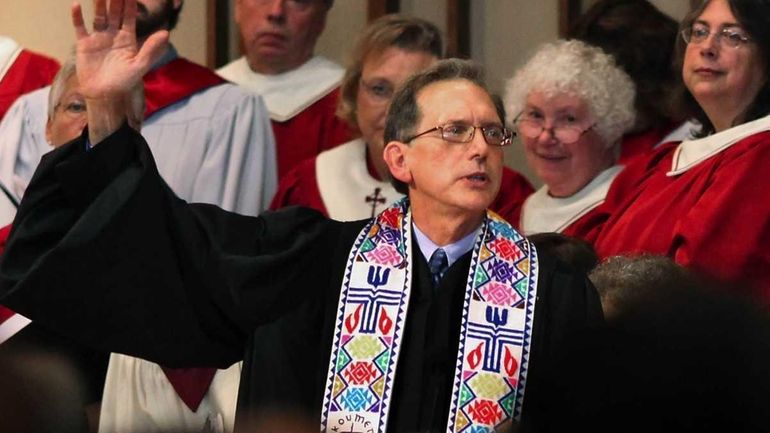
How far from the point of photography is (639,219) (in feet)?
12.1

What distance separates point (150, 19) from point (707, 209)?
1.93m

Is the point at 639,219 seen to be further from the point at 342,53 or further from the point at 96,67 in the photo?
the point at 342,53

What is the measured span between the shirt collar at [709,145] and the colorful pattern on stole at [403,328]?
0.98 metres

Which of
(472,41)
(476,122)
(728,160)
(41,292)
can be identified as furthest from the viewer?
(472,41)

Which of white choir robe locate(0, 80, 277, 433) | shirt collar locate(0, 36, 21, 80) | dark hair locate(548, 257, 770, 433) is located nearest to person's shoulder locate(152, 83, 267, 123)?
white choir robe locate(0, 80, 277, 433)

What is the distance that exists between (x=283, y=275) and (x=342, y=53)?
298 cm

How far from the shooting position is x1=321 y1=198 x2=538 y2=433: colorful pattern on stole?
269cm

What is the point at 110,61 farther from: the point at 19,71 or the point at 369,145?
the point at 19,71

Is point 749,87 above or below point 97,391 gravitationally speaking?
above

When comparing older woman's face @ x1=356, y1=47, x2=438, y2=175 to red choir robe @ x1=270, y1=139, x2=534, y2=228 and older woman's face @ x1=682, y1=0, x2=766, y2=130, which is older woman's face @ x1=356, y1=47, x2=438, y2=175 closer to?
red choir robe @ x1=270, y1=139, x2=534, y2=228

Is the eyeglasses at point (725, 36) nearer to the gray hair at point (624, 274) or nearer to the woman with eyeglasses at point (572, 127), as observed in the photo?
the woman with eyeglasses at point (572, 127)

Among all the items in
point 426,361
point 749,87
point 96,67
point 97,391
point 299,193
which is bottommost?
point 97,391

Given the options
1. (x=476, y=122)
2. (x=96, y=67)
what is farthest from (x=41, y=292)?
(x=476, y=122)

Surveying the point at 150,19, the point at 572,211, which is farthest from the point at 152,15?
the point at 572,211
